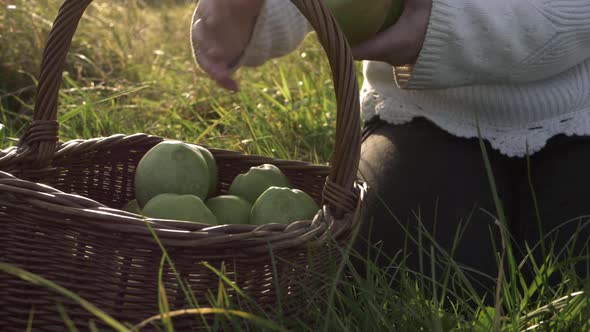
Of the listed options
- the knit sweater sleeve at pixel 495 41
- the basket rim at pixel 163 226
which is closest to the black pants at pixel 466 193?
the knit sweater sleeve at pixel 495 41

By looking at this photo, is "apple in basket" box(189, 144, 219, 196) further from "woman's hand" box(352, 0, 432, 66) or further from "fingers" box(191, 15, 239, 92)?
"woman's hand" box(352, 0, 432, 66)

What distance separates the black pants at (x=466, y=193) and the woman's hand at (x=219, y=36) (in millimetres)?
342

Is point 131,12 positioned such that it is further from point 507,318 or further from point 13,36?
point 507,318

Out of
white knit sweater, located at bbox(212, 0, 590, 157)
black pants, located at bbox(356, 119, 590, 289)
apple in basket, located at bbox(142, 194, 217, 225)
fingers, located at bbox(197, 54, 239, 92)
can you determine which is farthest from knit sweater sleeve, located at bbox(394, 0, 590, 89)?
apple in basket, located at bbox(142, 194, 217, 225)

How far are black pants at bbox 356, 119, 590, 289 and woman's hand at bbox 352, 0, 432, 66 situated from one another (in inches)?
10.1

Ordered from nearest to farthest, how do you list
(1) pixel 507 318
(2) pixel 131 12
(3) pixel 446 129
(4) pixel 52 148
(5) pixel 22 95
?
1. (1) pixel 507 318
2. (4) pixel 52 148
3. (3) pixel 446 129
4. (5) pixel 22 95
5. (2) pixel 131 12

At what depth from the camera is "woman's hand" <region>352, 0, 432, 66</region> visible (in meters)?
1.22

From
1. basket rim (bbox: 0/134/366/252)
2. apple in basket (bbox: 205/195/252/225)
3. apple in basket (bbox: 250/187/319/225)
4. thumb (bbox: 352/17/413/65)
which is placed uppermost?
thumb (bbox: 352/17/413/65)

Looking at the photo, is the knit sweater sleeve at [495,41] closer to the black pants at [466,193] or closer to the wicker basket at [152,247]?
the black pants at [466,193]

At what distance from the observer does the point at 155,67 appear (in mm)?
2578

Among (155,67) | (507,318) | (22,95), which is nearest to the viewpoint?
(507,318)

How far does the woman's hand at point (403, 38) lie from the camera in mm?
1217

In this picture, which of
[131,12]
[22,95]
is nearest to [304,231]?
[22,95]

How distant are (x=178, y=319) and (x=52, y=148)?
413 mm
